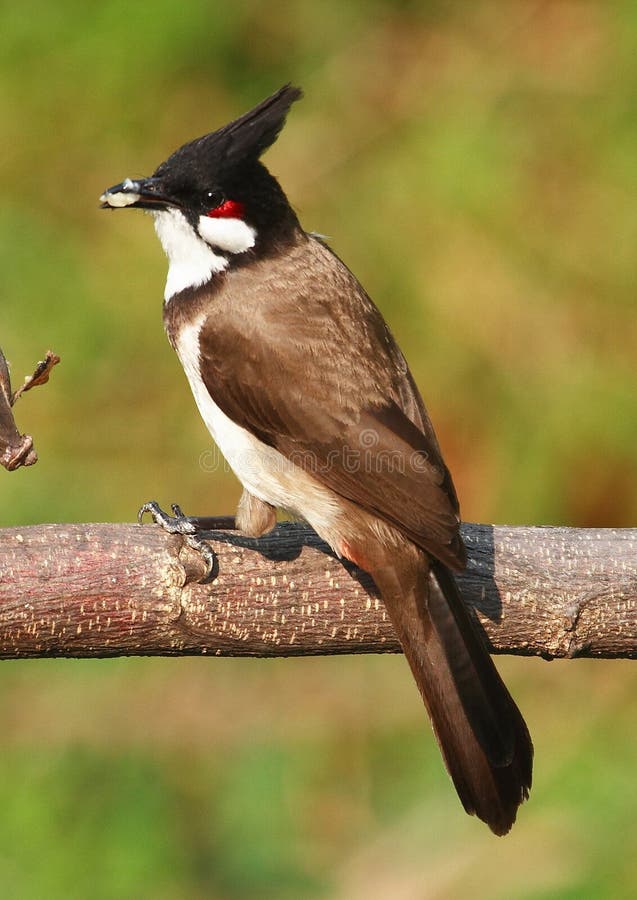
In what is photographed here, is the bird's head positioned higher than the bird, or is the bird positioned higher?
the bird's head

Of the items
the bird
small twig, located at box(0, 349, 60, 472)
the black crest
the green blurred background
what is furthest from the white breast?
the green blurred background

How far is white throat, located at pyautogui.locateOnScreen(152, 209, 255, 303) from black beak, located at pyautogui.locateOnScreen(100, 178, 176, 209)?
0.12 feet

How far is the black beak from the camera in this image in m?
3.50

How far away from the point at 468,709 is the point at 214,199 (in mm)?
1363

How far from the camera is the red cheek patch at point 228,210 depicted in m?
3.54

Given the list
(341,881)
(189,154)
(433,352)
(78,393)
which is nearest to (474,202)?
(433,352)

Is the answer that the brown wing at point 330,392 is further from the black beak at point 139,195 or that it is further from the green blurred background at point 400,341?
the green blurred background at point 400,341

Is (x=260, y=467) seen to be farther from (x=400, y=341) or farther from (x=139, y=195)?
(x=400, y=341)

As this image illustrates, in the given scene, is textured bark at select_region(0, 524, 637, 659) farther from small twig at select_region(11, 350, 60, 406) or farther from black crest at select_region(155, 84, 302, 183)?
black crest at select_region(155, 84, 302, 183)

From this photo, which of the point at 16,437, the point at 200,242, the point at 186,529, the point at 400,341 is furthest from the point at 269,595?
the point at 400,341

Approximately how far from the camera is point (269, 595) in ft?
10.4

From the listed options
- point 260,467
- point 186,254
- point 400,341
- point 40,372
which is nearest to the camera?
point 40,372

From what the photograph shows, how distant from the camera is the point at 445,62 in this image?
593cm

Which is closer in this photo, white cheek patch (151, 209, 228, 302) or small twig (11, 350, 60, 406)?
small twig (11, 350, 60, 406)
